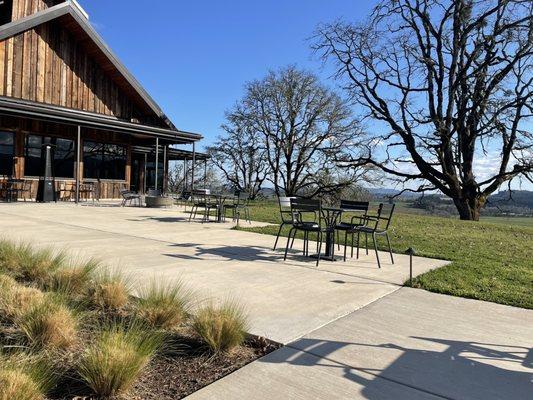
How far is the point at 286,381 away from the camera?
2.79 meters

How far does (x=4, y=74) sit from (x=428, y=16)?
2382 centimetres

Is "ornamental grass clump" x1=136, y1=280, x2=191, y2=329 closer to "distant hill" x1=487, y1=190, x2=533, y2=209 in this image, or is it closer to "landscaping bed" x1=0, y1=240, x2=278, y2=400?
"landscaping bed" x1=0, y1=240, x2=278, y2=400

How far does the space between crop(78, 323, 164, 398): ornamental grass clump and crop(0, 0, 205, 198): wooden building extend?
48.1 ft

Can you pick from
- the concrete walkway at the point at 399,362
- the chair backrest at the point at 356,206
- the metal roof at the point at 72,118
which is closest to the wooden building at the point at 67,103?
the metal roof at the point at 72,118

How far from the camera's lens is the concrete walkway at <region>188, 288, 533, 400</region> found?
2.71 meters

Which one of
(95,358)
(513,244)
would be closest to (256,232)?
(513,244)

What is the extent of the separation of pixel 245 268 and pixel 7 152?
1563 cm

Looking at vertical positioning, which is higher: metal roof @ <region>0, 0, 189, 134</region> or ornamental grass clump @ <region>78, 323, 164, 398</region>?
metal roof @ <region>0, 0, 189, 134</region>

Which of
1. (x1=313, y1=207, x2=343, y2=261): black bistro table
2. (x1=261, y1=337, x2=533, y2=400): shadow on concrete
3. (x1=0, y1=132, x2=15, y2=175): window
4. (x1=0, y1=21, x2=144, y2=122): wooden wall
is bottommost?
(x1=261, y1=337, x2=533, y2=400): shadow on concrete

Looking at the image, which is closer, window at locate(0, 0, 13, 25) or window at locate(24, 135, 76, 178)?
window at locate(24, 135, 76, 178)

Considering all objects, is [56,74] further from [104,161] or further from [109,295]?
[109,295]

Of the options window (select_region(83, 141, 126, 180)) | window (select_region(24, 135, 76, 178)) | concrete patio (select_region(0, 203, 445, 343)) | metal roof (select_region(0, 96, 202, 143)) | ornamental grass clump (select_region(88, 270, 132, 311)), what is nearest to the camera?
ornamental grass clump (select_region(88, 270, 132, 311))

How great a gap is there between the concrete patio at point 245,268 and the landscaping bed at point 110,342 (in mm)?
512

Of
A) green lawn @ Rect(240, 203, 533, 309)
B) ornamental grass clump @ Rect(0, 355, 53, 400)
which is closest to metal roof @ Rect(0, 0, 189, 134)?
green lawn @ Rect(240, 203, 533, 309)
